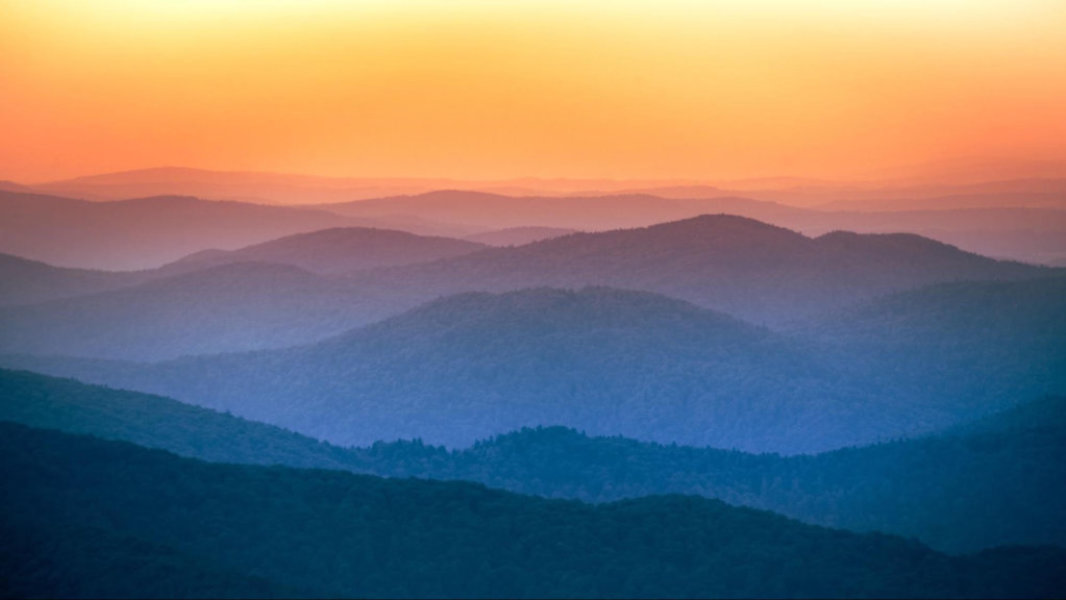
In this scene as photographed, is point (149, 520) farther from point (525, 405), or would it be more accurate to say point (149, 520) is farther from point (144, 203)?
point (144, 203)

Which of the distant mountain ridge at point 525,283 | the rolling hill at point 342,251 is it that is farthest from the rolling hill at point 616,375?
the rolling hill at point 342,251

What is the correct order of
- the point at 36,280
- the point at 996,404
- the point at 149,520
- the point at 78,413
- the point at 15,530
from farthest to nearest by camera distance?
the point at 36,280 < the point at 996,404 < the point at 78,413 < the point at 149,520 < the point at 15,530

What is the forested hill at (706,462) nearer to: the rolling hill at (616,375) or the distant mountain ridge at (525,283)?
the rolling hill at (616,375)

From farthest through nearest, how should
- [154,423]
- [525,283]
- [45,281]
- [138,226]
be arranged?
1. [138,226]
2. [45,281]
3. [525,283]
4. [154,423]

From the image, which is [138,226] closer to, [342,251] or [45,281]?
[342,251]

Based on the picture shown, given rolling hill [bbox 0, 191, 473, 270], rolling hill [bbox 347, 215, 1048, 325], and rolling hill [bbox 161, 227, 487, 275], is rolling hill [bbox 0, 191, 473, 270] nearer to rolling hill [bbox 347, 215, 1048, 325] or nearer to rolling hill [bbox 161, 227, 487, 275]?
rolling hill [bbox 161, 227, 487, 275]

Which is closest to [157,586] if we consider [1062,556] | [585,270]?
[1062,556]

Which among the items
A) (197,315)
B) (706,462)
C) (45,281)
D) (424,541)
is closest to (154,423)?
(424,541)

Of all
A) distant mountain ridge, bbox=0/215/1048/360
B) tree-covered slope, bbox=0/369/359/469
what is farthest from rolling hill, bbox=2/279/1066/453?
distant mountain ridge, bbox=0/215/1048/360

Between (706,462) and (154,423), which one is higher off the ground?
(154,423)
